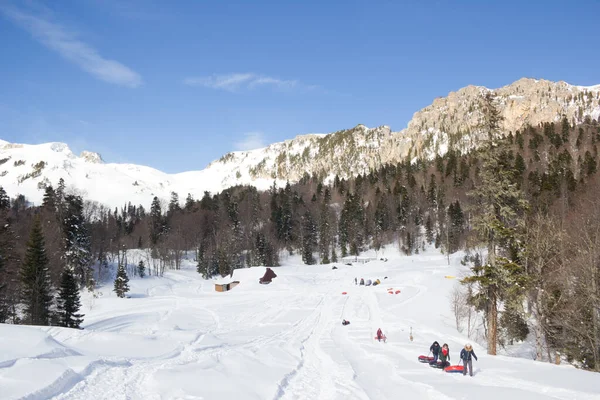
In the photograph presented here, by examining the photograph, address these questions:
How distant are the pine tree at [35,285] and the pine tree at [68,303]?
1.72 meters

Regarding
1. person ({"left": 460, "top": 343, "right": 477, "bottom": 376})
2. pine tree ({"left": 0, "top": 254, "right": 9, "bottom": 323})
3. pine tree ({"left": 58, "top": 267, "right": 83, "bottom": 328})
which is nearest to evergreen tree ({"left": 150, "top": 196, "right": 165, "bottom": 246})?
pine tree ({"left": 0, "top": 254, "right": 9, "bottom": 323})

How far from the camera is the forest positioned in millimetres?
21016

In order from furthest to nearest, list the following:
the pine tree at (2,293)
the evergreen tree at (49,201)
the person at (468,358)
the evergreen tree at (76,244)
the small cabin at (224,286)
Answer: the evergreen tree at (49,201) → the small cabin at (224,286) → the evergreen tree at (76,244) → the pine tree at (2,293) → the person at (468,358)

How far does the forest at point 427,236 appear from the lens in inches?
827

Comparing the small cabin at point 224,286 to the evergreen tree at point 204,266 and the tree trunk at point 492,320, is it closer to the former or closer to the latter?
the evergreen tree at point 204,266

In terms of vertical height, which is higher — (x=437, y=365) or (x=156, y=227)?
(x=156, y=227)

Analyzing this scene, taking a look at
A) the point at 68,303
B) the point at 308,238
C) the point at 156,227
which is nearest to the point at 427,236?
the point at 308,238

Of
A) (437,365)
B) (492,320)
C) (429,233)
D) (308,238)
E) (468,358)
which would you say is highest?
(429,233)

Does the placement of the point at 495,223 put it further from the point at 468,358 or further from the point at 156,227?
the point at 156,227

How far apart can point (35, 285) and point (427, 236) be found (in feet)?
276

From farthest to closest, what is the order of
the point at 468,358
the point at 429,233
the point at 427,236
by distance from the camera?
the point at 427,236 → the point at 429,233 → the point at 468,358

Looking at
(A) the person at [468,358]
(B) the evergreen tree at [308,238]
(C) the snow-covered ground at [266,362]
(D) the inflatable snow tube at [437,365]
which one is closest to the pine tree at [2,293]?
(C) the snow-covered ground at [266,362]

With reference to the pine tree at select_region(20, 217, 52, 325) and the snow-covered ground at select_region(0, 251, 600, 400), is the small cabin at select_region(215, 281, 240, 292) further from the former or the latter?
the pine tree at select_region(20, 217, 52, 325)

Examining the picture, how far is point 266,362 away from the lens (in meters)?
18.1
